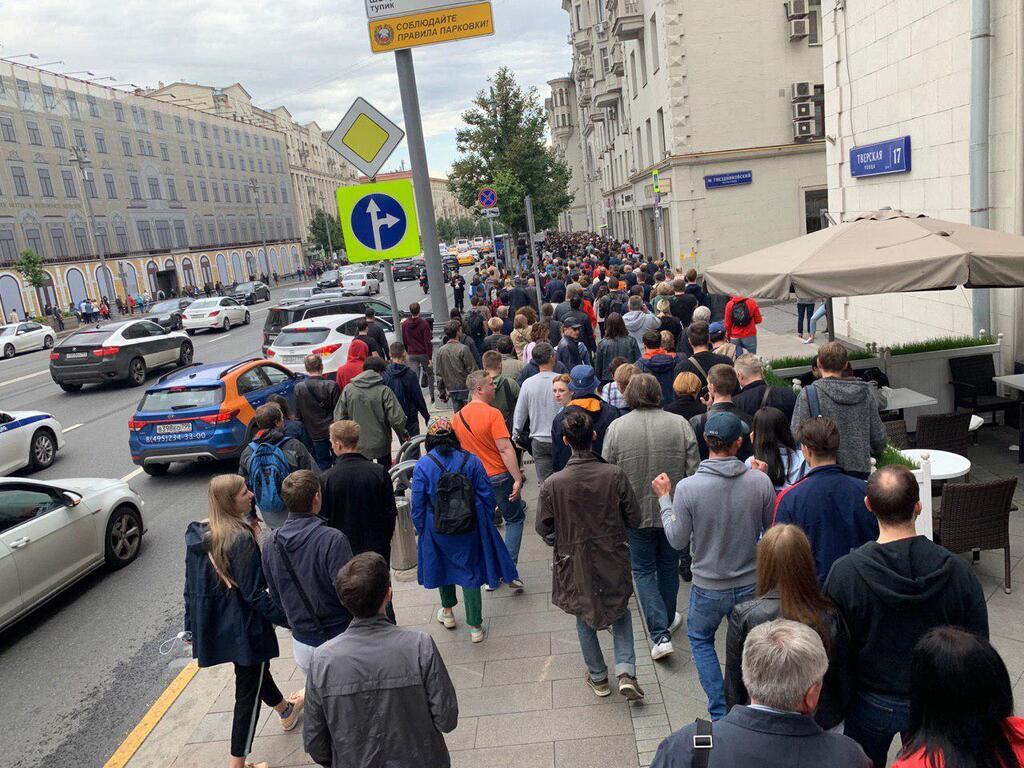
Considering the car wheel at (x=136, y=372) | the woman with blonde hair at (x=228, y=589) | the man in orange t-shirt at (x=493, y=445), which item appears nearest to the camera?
Result: the woman with blonde hair at (x=228, y=589)

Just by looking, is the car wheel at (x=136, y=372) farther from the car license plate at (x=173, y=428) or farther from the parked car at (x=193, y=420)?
the car license plate at (x=173, y=428)

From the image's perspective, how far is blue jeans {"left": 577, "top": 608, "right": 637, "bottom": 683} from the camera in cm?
461

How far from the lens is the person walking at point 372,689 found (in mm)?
2979

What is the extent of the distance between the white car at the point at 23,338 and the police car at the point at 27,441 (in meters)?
22.6

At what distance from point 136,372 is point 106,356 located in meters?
1.01

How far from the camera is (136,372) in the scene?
1969 centimetres

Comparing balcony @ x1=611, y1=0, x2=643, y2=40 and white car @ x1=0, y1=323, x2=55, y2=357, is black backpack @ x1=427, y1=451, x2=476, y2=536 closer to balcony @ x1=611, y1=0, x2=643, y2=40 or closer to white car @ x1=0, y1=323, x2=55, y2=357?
balcony @ x1=611, y1=0, x2=643, y2=40

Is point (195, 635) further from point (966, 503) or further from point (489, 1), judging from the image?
point (489, 1)

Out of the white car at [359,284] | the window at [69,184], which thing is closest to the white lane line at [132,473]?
the white car at [359,284]

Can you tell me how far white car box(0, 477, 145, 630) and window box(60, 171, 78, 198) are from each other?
200 ft

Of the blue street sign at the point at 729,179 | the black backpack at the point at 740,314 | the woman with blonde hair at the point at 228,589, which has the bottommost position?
the woman with blonde hair at the point at 228,589

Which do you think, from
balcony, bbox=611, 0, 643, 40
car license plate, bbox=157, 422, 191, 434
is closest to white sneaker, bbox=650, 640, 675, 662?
car license plate, bbox=157, 422, 191, 434

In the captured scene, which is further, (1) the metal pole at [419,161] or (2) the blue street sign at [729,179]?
(2) the blue street sign at [729,179]

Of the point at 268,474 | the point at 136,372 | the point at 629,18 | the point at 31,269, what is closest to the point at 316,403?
the point at 268,474
